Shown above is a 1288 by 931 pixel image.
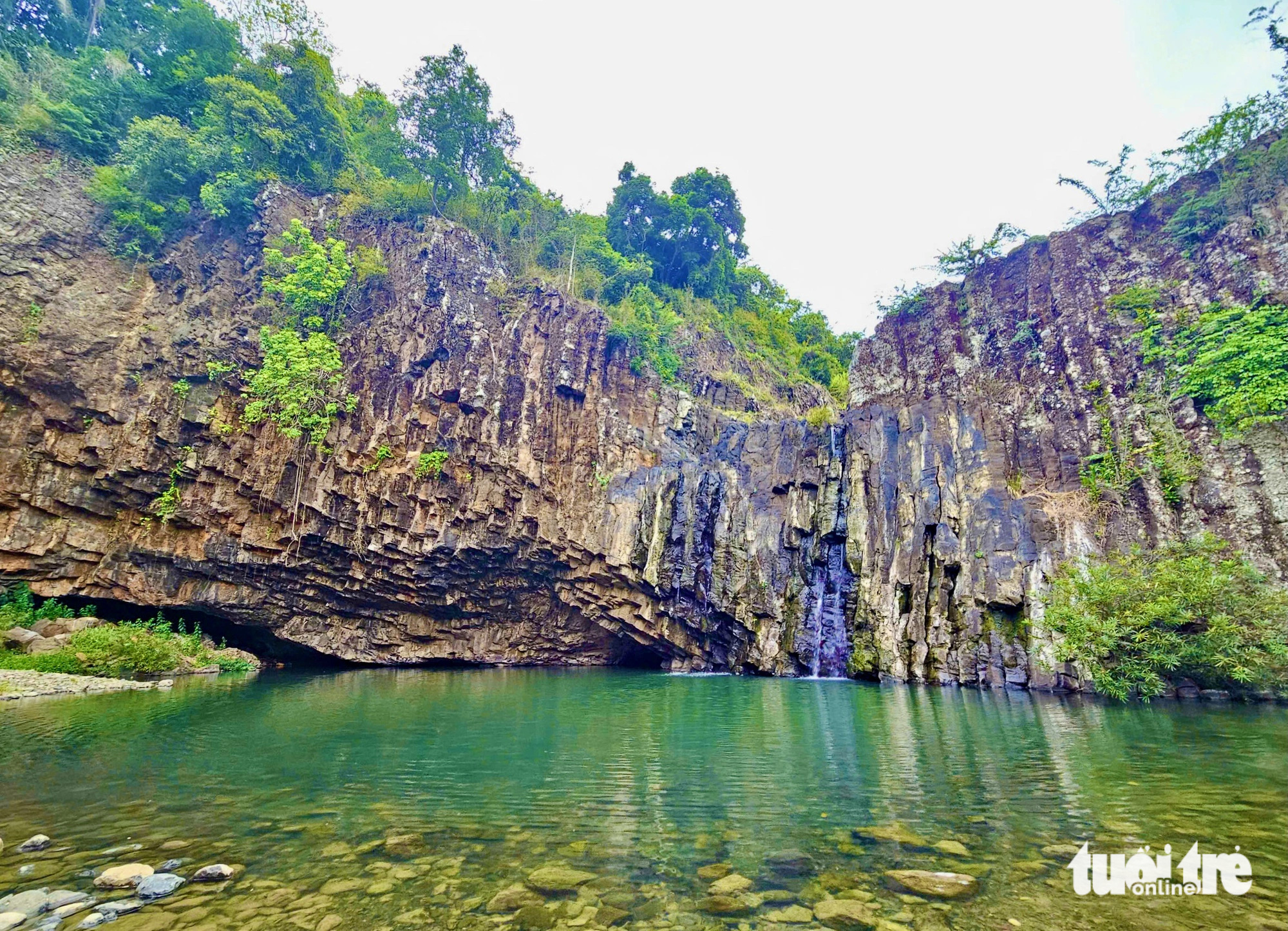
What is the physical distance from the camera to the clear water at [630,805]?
3.74 metres

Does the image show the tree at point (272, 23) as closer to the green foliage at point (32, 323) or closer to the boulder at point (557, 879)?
the green foliage at point (32, 323)

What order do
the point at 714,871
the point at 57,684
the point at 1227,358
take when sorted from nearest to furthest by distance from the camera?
1. the point at 714,871
2. the point at 57,684
3. the point at 1227,358

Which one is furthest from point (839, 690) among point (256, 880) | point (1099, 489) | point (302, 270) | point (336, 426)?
point (302, 270)

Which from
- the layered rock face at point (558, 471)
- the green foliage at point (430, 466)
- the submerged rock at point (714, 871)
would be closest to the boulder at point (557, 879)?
the submerged rock at point (714, 871)

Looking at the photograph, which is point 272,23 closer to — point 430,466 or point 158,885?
point 430,466

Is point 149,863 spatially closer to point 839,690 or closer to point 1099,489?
point 839,690

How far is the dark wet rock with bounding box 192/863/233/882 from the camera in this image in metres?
4.00

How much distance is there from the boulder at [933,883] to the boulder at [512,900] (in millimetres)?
2445

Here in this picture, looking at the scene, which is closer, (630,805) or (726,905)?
(726,905)

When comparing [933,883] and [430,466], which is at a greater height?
[430,466]

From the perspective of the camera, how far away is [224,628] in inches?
909

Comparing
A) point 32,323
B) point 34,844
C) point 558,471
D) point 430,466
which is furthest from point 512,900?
point 32,323

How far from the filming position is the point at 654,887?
405 centimetres

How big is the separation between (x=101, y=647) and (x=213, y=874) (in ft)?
54.7
